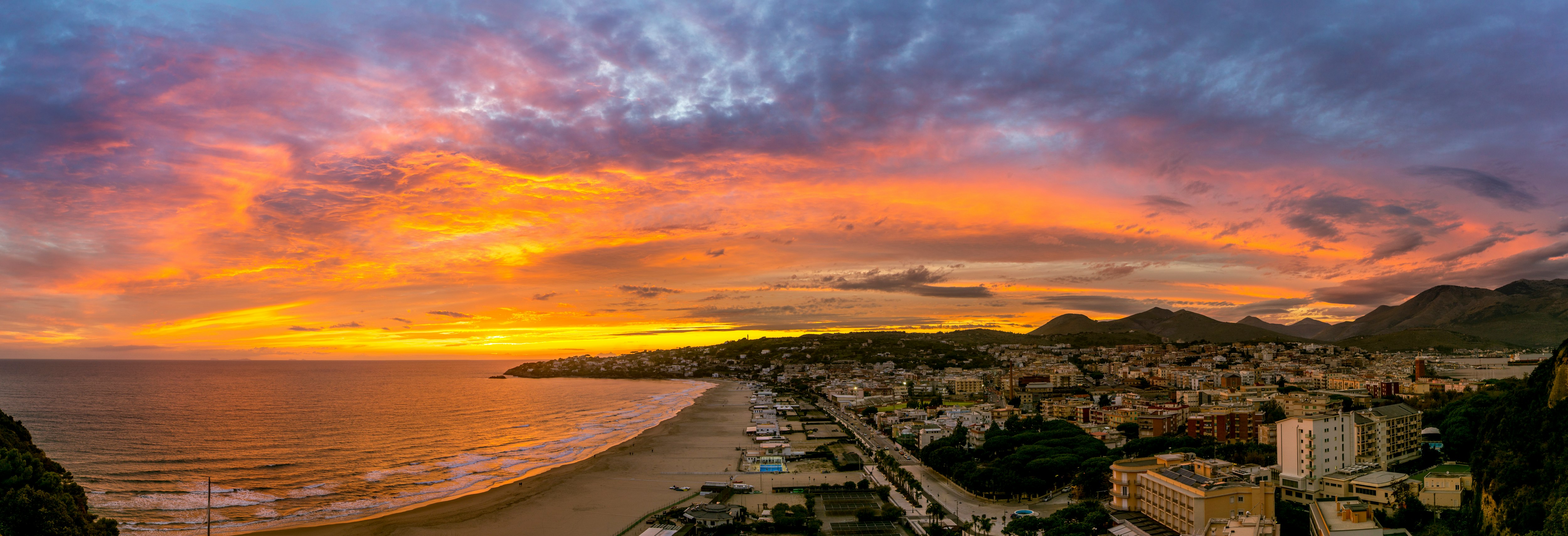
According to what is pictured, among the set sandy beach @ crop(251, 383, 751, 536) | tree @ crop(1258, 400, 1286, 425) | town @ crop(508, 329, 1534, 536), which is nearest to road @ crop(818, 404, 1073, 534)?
town @ crop(508, 329, 1534, 536)

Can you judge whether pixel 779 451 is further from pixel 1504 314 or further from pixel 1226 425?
pixel 1504 314

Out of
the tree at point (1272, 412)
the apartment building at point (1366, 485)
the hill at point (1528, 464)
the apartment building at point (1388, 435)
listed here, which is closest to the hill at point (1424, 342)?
the tree at point (1272, 412)

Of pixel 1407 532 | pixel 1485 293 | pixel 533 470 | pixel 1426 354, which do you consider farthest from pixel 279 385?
pixel 1485 293

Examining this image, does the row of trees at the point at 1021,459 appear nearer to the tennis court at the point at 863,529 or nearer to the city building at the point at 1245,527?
the tennis court at the point at 863,529

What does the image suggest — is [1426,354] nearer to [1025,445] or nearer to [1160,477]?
[1025,445]

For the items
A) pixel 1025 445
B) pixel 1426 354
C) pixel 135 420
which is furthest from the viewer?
pixel 1426 354

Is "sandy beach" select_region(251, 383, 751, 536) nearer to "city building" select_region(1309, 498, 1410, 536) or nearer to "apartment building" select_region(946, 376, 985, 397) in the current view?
"city building" select_region(1309, 498, 1410, 536)
